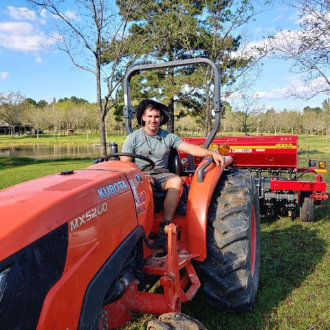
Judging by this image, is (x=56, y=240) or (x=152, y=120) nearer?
(x=56, y=240)

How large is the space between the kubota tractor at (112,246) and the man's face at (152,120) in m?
0.38

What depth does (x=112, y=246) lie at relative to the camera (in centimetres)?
207

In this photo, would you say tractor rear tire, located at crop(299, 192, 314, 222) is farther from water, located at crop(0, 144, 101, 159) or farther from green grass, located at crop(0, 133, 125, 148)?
green grass, located at crop(0, 133, 125, 148)

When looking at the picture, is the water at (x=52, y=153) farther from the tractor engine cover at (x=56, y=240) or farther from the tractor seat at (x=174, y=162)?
the tractor engine cover at (x=56, y=240)

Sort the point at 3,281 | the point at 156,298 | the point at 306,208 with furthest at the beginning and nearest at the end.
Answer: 1. the point at 306,208
2. the point at 156,298
3. the point at 3,281

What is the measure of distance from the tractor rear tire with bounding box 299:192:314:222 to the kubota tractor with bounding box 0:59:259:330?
8.42 feet

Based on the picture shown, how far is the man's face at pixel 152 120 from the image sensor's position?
3357 mm

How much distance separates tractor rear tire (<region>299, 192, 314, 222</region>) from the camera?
19.3 feet

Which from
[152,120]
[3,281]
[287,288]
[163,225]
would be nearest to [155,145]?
[152,120]

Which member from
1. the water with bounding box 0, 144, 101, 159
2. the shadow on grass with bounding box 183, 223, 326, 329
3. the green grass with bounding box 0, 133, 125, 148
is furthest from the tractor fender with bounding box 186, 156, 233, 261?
the green grass with bounding box 0, 133, 125, 148

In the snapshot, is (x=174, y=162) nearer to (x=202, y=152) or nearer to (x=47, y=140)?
(x=202, y=152)

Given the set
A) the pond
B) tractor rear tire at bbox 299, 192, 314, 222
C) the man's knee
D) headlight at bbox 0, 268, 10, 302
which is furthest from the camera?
the pond

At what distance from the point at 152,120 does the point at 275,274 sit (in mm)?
2205

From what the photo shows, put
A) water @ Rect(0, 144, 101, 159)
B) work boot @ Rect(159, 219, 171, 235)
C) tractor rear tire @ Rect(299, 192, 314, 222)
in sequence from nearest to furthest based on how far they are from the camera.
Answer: work boot @ Rect(159, 219, 171, 235), tractor rear tire @ Rect(299, 192, 314, 222), water @ Rect(0, 144, 101, 159)
